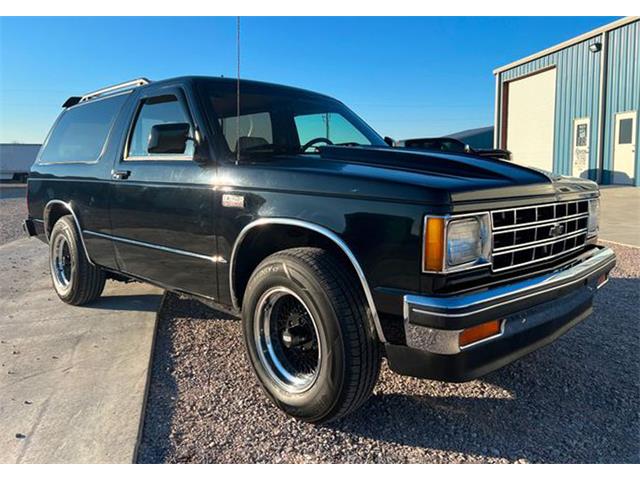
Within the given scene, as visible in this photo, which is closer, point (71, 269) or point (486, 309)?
point (486, 309)

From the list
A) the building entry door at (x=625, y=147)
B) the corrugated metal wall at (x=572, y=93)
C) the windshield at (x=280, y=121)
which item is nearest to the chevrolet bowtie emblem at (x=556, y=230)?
the windshield at (x=280, y=121)

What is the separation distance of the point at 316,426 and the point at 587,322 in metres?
2.68

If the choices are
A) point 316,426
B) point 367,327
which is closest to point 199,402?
point 316,426

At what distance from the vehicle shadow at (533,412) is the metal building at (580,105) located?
1410cm

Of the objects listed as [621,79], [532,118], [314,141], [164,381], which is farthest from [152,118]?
[532,118]

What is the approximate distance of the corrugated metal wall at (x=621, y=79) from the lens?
14.9 metres

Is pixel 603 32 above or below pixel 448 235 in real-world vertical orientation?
above

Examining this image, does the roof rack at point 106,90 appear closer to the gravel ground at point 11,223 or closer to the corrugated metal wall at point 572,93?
the gravel ground at point 11,223

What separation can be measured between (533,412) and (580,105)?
17.4m

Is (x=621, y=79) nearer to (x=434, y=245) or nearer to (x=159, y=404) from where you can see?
(x=434, y=245)

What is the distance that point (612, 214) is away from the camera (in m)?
10.6

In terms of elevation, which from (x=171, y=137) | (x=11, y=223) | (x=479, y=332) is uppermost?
(x=171, y=137)

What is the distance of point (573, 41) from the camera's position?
17.6m

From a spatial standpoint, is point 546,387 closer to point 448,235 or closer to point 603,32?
point 448,235
